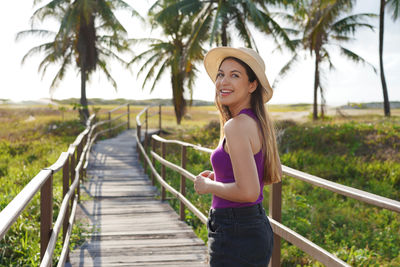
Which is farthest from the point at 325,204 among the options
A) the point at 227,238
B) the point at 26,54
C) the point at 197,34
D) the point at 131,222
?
the point at 26,54

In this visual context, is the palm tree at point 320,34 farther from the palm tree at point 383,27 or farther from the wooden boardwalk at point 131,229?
the wooden boardwalk at point 131,229

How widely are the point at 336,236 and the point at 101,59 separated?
69.7 feet

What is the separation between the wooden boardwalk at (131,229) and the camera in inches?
157

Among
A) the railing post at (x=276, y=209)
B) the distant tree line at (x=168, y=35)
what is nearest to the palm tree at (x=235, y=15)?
the distant tree line at (x=168, y=35)

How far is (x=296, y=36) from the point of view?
79.8 feet

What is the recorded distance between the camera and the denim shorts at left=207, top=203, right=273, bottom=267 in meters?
1.83

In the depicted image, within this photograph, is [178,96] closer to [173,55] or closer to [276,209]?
[173,55]

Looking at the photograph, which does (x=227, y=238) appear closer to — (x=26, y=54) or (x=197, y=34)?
(x=197, y=34)

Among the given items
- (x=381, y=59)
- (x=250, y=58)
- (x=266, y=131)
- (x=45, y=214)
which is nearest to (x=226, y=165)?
(x=266, y=131)

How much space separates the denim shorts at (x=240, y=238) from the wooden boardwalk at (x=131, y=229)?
6.80 feet

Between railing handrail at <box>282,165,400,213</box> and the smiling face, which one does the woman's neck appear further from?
railing handrail at <box>282,165,400,213</box>

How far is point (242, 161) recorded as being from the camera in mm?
1644

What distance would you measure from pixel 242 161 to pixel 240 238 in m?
0.41

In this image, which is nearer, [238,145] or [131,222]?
[238,145]
